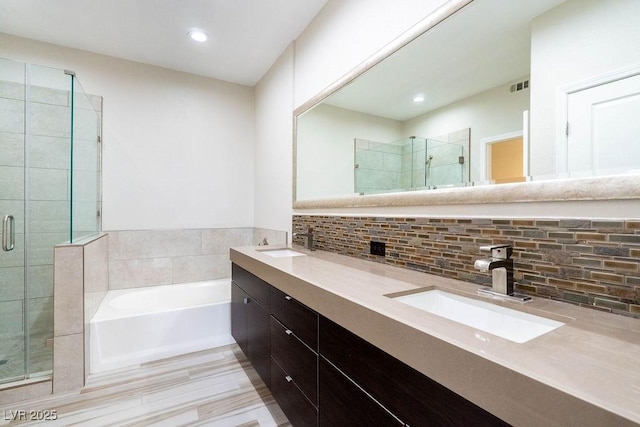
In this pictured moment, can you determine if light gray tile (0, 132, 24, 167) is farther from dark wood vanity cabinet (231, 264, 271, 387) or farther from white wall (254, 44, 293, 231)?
white wall (254, 44, 293, 231)

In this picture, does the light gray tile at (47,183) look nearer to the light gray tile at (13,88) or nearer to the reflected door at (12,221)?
the reflected door at (12,221)

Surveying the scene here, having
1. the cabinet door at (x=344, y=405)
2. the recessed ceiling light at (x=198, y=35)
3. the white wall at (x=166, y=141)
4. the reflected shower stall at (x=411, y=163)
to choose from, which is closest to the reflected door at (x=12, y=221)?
the white wall at (x=166, y=141)

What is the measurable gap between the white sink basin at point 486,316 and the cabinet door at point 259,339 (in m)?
0.97

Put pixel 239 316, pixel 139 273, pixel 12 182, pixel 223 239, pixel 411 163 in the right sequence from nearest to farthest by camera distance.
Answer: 1. pixel 411 163
2. pixel 12 182
3. pixel 239 316
4. pixel 139 273
5. pixel 223 239

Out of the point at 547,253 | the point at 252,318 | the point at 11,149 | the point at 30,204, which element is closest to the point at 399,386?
the point at 547,253

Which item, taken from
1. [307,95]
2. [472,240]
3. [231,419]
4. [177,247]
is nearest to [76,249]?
[177,247]

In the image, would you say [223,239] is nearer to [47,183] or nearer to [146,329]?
[146,329]

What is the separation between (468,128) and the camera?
1.29 metres

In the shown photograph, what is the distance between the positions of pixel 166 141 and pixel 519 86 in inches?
125

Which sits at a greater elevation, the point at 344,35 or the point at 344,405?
the point at 344,35

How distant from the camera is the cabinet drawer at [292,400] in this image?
1.27 meters

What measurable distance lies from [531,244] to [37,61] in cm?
396

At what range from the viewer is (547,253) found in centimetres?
98

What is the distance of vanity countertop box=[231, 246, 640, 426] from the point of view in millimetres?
474
